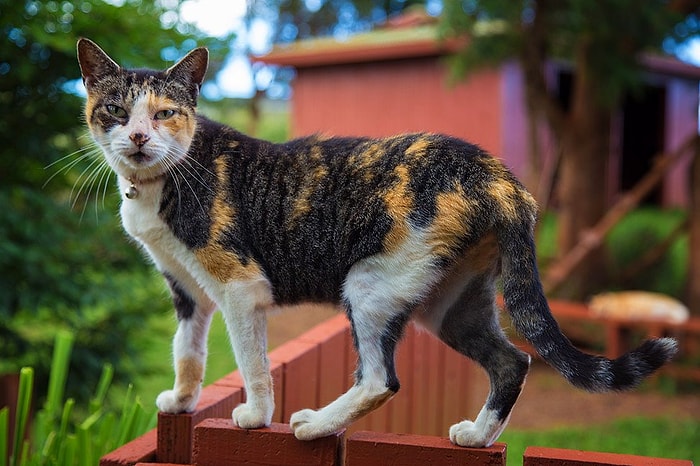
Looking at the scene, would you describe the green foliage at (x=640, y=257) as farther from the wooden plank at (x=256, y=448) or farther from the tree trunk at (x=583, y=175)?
the wooden plank at (x=256, y=448)

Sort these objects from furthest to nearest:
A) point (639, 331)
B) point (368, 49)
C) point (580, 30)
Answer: point (368, 49), point (639, 331), point (580, 30)

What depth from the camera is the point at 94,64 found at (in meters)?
2.02

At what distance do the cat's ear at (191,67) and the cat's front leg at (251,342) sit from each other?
567 millimetres

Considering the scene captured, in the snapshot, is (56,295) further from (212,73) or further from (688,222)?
(688,222)

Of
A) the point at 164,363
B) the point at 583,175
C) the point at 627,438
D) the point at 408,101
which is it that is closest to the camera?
the point at 627,438

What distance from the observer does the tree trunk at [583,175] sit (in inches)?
285

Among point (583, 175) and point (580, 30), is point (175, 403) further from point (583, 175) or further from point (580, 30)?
point (583, 175)

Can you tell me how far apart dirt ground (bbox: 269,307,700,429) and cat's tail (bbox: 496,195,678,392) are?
4.20 meters

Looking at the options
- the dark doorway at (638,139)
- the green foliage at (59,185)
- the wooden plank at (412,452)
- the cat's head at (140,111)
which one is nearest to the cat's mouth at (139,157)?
the cat's head at (140,111)

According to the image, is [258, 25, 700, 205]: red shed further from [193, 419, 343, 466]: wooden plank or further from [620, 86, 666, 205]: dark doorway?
[193, 419, 343, 466]: wooden plank

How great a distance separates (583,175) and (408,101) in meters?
3.26

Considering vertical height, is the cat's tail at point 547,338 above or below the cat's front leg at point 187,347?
above

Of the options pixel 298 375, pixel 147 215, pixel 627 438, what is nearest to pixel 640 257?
pixel 627 438

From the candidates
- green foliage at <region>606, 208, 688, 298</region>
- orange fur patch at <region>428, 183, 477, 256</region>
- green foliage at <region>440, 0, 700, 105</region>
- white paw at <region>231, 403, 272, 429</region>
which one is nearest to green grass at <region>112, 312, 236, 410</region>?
green foliage at <region>440, 0, 700, 105</region>
